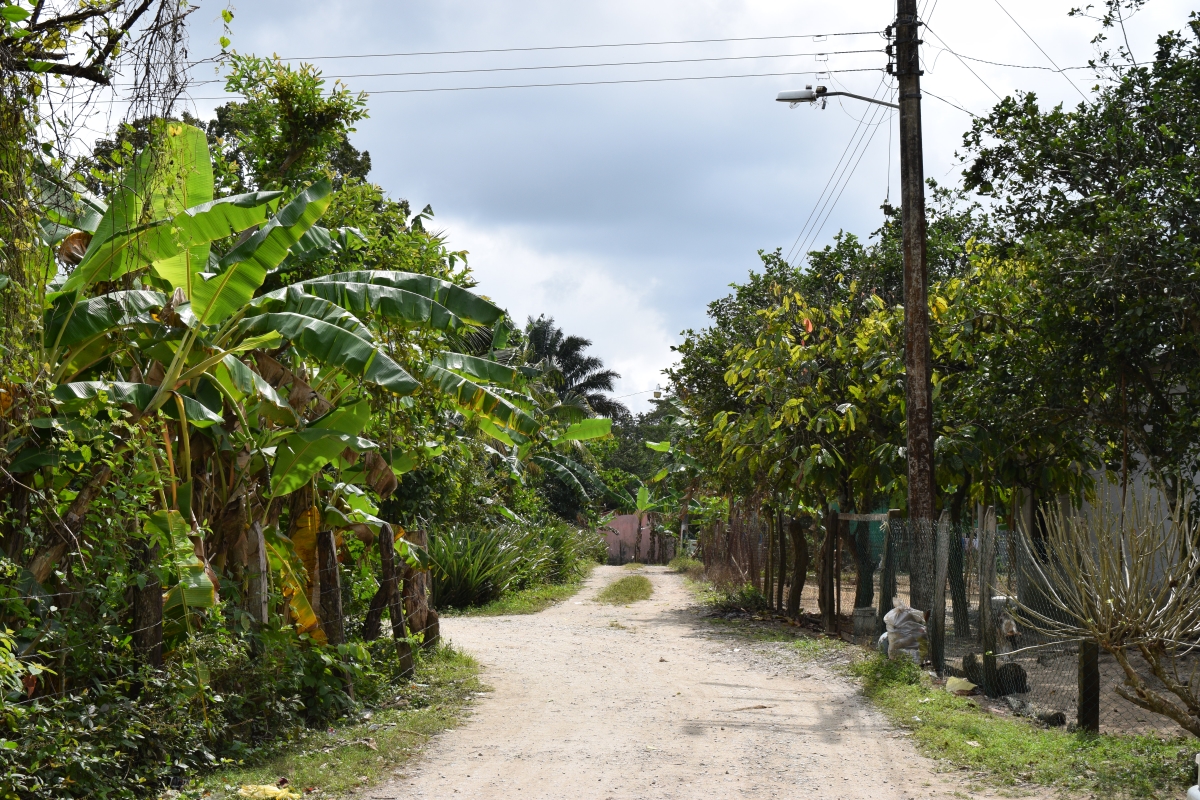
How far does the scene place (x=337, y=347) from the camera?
7859mm

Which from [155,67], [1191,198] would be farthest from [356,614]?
[1191,198]

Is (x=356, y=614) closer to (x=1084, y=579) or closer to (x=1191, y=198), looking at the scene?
(x=1084, y=579)

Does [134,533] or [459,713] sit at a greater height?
[134,533]

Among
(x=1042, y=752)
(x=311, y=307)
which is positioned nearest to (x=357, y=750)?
(x=311, y=307)

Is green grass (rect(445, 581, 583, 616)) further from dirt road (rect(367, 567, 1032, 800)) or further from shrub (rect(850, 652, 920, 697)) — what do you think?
shrub (rect(850, 652, 920, 697))

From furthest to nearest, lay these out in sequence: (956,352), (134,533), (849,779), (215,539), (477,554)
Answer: (477,554), (956,352), (215,539), (849,779), (134,533)

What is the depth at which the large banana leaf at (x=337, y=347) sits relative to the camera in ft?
25.8

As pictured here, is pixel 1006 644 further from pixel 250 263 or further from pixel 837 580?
pixel 250 263

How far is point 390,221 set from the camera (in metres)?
11.4

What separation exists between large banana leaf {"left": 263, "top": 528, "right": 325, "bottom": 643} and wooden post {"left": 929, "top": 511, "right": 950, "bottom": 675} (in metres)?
6.55

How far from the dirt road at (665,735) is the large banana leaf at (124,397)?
291cm

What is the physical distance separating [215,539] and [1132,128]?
406 inches

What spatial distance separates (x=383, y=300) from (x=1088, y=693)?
6.56m

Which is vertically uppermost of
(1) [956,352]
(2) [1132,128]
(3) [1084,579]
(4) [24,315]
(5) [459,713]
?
(2) [1132,128]
